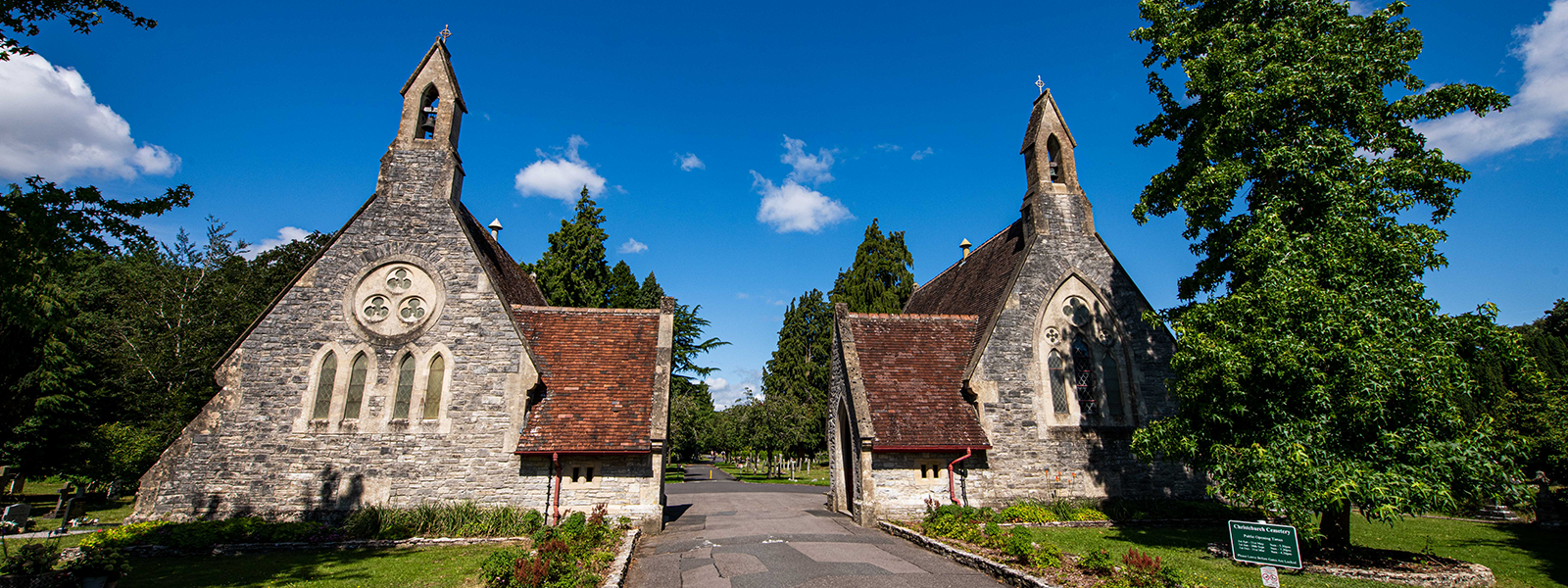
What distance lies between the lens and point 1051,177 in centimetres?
1995

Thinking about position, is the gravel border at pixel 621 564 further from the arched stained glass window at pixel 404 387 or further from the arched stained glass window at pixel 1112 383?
the arched stained glass window at pixel 1112 383

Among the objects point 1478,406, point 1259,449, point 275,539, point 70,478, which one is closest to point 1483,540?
point 1259,449

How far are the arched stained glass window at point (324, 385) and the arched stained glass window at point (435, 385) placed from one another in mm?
2283

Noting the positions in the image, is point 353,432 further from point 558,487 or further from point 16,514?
point 16,514

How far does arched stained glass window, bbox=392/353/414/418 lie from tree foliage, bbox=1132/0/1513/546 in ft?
55.7

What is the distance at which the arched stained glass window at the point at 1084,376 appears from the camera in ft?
56.5

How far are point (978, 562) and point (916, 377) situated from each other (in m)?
7.31

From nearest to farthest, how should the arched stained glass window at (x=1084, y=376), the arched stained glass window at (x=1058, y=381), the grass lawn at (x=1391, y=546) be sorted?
the grass lawn at (x=1391, y=546) → the arched stained glass window at (x=1058, y=381) → the arched stained glass window at (x=1084, y=376)

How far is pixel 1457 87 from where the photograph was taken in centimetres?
1102

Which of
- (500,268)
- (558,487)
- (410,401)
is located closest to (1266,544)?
(558,487)

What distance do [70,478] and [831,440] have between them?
2836 centimetres

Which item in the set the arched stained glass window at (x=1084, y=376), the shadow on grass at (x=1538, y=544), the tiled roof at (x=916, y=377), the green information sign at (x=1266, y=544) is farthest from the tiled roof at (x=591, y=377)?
the shadow on grass at (x=1538, y=544)

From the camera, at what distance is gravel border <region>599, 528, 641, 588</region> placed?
A: 30.4 feet

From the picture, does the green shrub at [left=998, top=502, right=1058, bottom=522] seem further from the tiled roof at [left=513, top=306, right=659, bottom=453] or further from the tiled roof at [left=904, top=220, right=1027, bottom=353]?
the tiled roof at [left=513, top=306, right=659, bottom=453]
